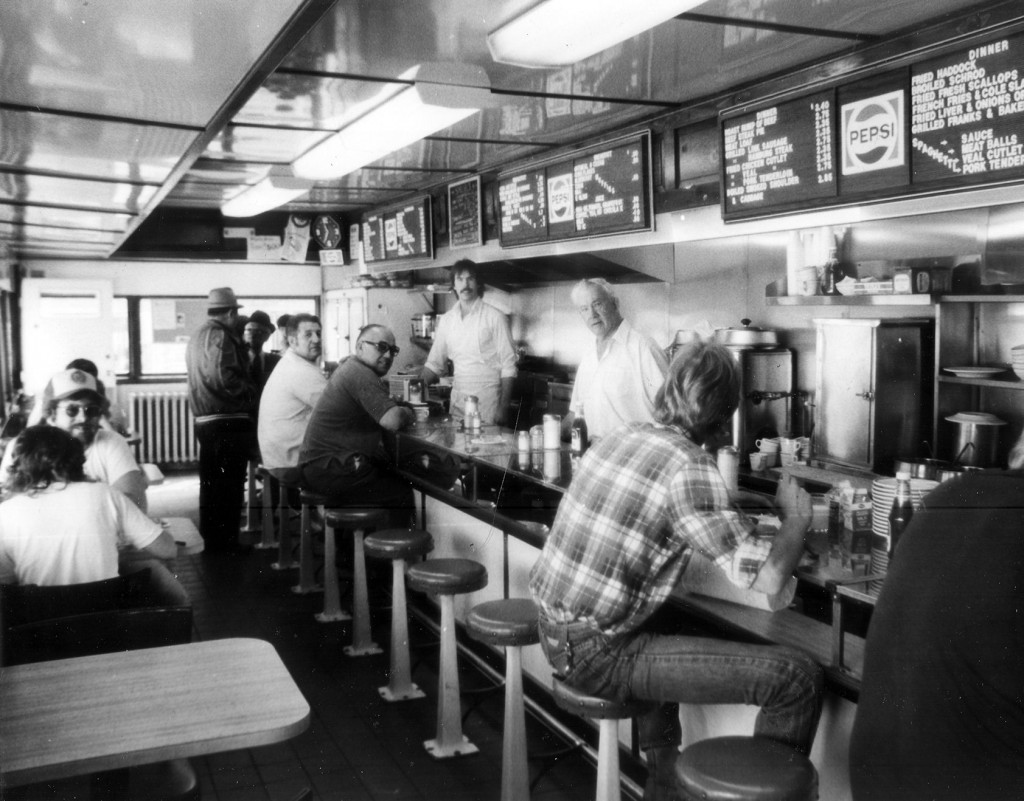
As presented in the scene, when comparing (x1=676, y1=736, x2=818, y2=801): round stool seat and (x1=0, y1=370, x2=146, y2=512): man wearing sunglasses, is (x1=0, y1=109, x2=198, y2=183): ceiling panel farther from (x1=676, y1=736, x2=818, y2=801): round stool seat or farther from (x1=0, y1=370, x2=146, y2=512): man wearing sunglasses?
(x1=676, y1=736, x2=818, y2=801): round stool seat

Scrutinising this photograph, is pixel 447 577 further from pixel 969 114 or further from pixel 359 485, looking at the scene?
pixel 969 114

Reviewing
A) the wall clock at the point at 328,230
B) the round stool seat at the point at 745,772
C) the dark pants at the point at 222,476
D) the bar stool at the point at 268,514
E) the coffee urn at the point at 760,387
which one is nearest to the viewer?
the round stool seat at the point at 745,772

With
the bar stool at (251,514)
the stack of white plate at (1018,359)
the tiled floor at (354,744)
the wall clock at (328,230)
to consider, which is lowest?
the tiled floor at (354,744)

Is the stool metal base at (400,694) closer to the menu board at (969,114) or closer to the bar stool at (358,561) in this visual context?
the bar stool at (358,561)

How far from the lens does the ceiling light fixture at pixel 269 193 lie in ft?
20.6

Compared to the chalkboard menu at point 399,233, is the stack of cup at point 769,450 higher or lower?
lower

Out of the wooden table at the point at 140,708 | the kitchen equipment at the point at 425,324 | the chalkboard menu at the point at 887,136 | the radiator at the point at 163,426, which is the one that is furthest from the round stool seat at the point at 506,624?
the radiator at the point at 163,426

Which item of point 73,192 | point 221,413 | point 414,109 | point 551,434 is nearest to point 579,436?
point 551,434

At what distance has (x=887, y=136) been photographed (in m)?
3.62

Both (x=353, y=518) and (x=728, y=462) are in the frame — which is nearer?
(x=728, y=462)

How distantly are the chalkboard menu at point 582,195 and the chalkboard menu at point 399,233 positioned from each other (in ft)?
5.62

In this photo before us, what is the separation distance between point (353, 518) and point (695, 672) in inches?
126

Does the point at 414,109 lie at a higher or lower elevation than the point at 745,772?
higher

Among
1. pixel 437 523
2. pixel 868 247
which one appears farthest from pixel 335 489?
pixel 868 247
